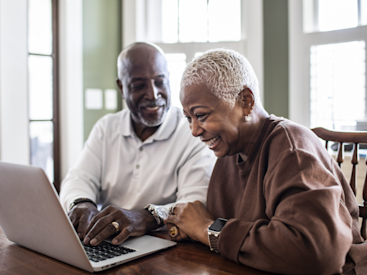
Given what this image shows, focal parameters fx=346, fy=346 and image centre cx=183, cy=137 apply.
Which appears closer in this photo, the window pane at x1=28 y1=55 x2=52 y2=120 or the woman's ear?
the woman's ear

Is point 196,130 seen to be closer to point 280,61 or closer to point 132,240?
point 132,240

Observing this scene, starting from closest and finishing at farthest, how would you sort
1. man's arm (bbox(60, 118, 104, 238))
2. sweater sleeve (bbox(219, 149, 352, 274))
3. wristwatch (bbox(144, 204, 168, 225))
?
sweater sleeve (bbox(219, 149, 352, 274))
wristwatch (bbox(144, 204, 168, 225))
man's arm (bbox(60, 118, 104, 238))

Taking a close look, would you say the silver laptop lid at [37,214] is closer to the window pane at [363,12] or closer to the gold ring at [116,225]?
the gold ring at [116,225]

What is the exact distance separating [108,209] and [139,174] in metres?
0.54

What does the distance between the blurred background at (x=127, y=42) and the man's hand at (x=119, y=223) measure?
1924 mm

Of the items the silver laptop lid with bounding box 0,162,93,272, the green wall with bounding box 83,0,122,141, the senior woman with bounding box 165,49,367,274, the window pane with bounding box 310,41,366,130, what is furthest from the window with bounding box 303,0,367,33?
the silver laptop lid with bounding box 0,162,93,272

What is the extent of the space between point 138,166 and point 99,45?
7.15 feet

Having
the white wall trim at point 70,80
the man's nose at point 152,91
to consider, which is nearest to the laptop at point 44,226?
the man's nose at point 152,91

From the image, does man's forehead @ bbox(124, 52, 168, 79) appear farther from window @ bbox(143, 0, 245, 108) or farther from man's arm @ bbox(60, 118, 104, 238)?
window @ bbox(143, 0, 245, 108)

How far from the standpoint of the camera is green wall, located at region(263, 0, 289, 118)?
312 centimetres

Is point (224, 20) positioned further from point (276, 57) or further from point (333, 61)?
point (333, 61)

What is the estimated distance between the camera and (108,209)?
1112 millimetres

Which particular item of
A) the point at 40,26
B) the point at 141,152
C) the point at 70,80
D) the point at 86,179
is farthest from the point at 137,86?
the point at 40,26

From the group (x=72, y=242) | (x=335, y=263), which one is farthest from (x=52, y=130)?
(x=335, y=263)
